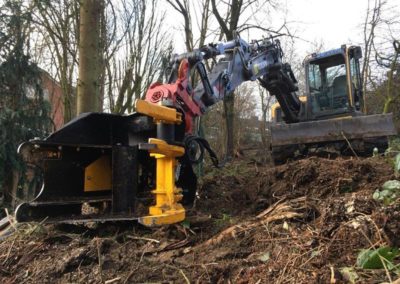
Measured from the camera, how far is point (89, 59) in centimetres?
738

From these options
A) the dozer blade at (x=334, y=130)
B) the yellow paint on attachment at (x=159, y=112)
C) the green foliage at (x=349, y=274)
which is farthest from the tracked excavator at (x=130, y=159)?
the dozer blade at (x=334, y=130)

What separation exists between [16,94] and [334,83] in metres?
6.73

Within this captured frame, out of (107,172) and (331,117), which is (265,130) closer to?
(331,117)

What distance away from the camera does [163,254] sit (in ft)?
11.9

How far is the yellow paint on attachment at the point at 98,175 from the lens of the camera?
15.3 feet

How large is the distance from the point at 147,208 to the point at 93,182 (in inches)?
29.1

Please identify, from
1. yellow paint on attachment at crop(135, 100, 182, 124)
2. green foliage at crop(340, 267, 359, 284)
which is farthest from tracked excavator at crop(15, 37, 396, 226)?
green foliage at crop(340, 267, 359, 284)

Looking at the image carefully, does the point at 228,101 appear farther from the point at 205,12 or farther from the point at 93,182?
the point at 93,182

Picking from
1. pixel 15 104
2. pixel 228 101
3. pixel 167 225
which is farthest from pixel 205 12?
pixel 167 225

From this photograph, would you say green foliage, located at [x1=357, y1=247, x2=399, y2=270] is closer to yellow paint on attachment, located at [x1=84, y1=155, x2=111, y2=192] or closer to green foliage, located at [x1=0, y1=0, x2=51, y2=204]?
yellow paint on attachment, located at [x1=84, y1=155, x2=111, y2=192]

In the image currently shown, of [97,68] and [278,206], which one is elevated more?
[97,68]

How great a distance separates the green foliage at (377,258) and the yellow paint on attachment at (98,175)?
2909 mm

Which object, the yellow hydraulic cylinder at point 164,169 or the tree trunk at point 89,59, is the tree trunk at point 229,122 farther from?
the yellow hydraulic cylinder at point 164,169

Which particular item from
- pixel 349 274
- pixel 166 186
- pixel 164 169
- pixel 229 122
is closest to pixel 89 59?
pixel 164 169
